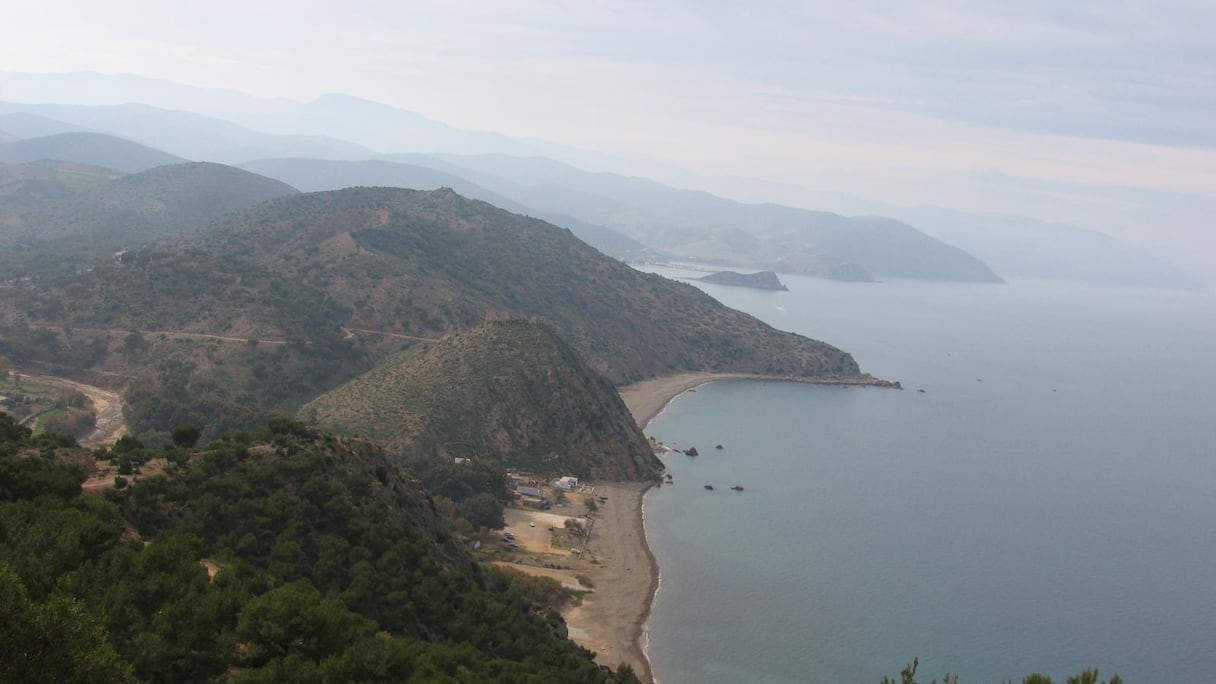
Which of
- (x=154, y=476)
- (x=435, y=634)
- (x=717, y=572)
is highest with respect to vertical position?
(x=154, y=476)

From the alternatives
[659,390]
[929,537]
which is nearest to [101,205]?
[659,390]

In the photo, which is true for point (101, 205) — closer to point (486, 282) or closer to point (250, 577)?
point (486, 282)

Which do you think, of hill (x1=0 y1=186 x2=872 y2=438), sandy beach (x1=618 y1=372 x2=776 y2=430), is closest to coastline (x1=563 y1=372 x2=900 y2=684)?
sandy beach (x1=618 y1=372 x2=776 y2=430)

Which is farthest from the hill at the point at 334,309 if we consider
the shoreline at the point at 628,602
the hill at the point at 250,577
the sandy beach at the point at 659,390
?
the hill at the point at 250,577

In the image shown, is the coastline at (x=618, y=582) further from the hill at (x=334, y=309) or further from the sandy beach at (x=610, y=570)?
the hill at (x=334, y=309)

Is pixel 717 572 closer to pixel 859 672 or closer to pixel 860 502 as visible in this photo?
pixel 859 672

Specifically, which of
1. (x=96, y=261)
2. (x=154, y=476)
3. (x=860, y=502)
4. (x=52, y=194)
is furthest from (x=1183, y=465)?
(x=52, y=194)
